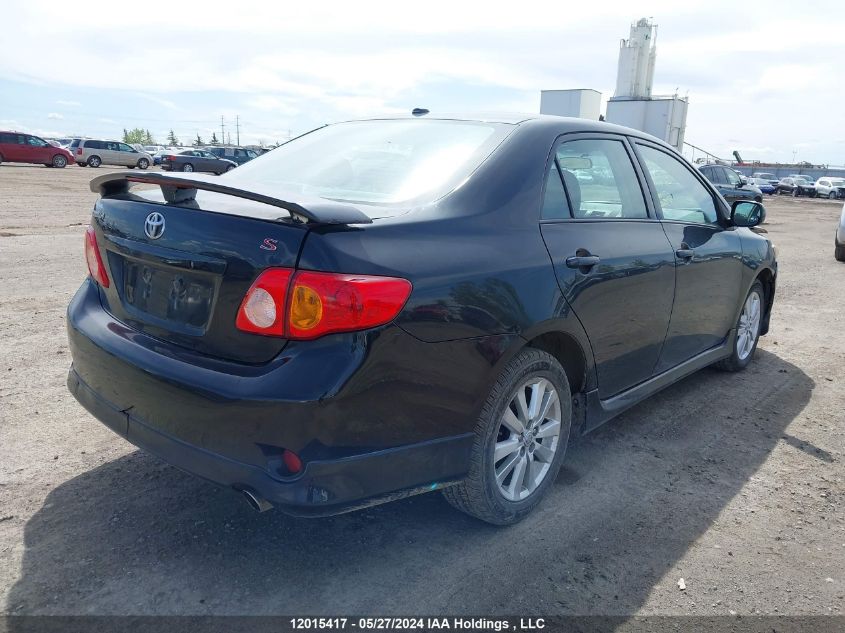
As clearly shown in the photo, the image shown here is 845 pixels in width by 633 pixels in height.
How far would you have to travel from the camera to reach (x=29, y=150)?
32.9 metres

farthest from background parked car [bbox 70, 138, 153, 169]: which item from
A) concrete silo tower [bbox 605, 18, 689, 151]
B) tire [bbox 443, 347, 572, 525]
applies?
tire [bbox 443, 347, 572, 525]

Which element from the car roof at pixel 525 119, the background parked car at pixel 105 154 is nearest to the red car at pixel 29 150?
the background parked car at pixel 105 154

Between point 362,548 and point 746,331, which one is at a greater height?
point 746,331

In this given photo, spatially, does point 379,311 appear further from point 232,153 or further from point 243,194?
point 232,153

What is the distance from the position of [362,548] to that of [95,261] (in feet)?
5.33

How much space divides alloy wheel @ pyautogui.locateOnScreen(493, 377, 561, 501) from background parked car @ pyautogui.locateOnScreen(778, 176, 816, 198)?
55215 mm

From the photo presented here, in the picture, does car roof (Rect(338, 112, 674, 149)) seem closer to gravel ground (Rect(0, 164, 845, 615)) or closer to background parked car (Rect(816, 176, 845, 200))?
gravel ground (Rect(0, 164, 845, 615))

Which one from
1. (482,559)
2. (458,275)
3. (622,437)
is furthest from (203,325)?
(622,437)

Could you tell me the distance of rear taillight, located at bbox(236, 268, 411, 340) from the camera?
7.05ft

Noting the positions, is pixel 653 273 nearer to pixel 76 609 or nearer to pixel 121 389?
pixel 121 389

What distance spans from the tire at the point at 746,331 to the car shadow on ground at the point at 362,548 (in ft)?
5.12

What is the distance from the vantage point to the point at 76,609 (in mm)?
2314

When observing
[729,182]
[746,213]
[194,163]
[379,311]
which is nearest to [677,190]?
[746,213]

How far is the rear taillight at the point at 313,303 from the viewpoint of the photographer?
7.05 ft
